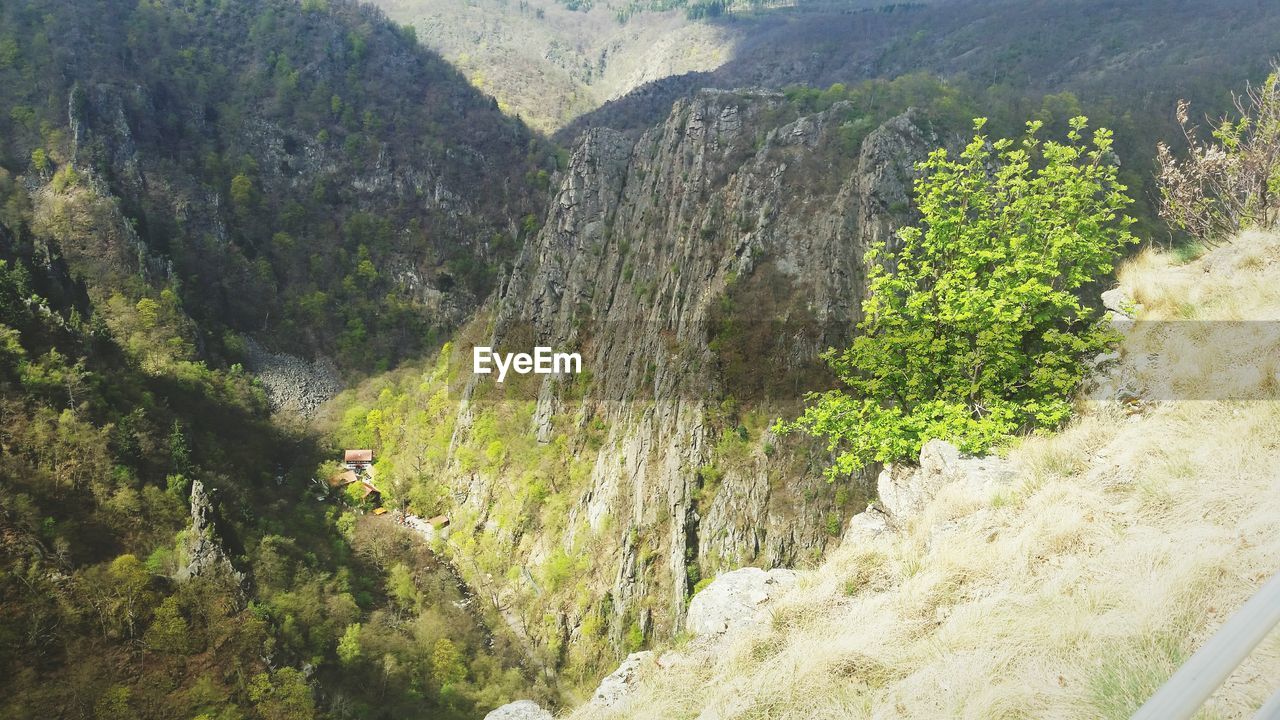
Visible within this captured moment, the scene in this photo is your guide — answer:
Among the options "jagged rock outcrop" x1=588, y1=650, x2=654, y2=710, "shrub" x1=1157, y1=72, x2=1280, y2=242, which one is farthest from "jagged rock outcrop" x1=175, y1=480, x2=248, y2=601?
"shrub" x1=1157, y1=72, x2=1280, y2=242

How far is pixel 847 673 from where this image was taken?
7.62m

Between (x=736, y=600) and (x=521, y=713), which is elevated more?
(x=736, y=600)

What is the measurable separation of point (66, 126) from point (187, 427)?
70.4 m

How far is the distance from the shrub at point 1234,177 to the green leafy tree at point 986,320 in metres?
1.35

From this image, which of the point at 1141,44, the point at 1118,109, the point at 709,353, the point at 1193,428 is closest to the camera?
the point at 1193,428

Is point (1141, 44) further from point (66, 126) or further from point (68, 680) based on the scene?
point (66, 126)

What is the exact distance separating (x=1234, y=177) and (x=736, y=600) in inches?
533

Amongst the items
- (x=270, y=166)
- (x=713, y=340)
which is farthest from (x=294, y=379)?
(x=713, y=340)

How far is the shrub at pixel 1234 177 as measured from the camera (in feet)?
42.7

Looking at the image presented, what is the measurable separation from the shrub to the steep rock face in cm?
2732

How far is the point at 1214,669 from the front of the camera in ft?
10.6

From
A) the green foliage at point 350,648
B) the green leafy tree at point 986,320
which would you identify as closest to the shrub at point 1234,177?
the green leafy tree at point 986,320

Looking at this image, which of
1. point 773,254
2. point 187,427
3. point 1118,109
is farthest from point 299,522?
point 1118,109

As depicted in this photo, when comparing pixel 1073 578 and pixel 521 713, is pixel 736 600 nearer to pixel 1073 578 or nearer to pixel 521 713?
pixel 521 713
